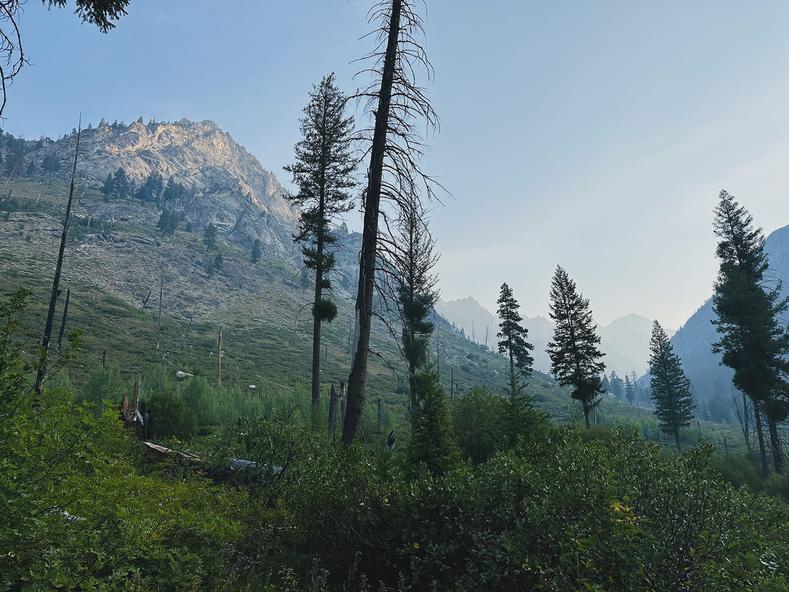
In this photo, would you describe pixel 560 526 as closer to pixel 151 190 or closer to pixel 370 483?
pixel 370 483

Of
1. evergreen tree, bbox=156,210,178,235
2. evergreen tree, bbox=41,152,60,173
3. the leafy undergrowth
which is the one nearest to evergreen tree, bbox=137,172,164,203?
evergreen tree, bbox=156,210,178,235

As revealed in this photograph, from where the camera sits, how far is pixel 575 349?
33.2 metres

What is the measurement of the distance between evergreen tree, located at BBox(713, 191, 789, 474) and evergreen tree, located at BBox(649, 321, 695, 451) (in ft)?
72.7

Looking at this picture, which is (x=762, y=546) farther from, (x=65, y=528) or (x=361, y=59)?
(x=361, y=59)

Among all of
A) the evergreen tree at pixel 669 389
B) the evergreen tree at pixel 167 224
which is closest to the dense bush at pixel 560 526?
the evergreen tree at pixel 669 389

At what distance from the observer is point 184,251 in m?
122

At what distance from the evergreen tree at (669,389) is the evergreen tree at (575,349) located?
1803 centimetres

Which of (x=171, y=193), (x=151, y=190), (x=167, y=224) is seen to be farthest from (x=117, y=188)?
(x=167, y=224)

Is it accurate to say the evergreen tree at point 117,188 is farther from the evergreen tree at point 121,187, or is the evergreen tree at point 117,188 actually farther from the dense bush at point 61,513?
the dense bush at point 61,513

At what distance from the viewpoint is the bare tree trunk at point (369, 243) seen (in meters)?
8.03

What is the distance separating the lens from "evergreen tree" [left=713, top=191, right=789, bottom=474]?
78.8ft

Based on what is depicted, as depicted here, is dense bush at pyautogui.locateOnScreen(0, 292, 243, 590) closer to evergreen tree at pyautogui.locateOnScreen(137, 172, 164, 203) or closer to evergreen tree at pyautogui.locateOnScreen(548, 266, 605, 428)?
evergreen tree at pyautogui.locateOnScreen(548, 266, 605, 428)

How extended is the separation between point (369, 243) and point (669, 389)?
52.4m

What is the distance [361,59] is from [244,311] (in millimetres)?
102983
